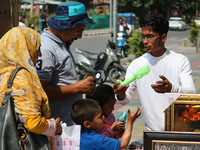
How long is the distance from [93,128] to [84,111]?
0.44 ft

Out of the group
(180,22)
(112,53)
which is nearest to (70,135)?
(112,53)

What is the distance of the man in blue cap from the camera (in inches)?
106

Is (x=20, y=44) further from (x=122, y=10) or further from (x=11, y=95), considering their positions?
(x=122, y=10)

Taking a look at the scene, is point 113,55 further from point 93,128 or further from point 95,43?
point 95,43

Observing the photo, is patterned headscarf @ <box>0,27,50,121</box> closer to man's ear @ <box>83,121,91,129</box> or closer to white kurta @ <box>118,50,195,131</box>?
man's ear @ <box>83,121,91,129</box>

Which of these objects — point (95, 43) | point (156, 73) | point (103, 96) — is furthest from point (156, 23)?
point (95, 43)

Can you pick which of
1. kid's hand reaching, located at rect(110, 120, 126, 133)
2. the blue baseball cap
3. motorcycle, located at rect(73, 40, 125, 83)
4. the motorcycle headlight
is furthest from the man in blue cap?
the motorcycle headlight

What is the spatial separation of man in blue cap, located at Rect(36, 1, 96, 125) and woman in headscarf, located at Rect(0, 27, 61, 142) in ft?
1.05

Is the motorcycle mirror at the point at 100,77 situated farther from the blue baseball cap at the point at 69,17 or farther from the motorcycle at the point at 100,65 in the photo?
the motorcycle at the point at 100,65

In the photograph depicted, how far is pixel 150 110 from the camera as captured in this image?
9.11 feet

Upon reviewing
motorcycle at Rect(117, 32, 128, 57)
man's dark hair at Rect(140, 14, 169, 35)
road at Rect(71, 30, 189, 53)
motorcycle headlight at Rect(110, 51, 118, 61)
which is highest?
man's dark hair at Rect(140, 14, 169, 35)

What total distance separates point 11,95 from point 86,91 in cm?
75

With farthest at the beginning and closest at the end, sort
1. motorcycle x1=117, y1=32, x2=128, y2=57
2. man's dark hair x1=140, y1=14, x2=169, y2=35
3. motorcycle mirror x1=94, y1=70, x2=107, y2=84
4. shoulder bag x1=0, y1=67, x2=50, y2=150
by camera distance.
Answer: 1. motorcycle x1=117, y1=32, x2=128, y2=57
2. motorcycle mirror x1=94, y1=70, x2=107, y2=84
3. man's dark hair x1=140, y1=14, x2=169, y2=35
4. shoulder bag x1=0, y1=67, x2=50, y2=150

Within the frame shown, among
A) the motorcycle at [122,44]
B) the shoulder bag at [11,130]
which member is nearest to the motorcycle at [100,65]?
the motorcycle at [122,44]
